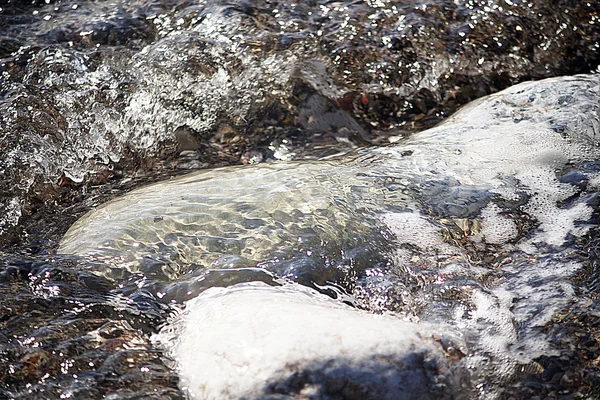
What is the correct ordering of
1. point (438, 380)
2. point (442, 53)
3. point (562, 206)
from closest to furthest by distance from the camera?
point (438, 380), point (562, 206), point (442, 53)

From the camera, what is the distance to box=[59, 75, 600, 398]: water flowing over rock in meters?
2.38

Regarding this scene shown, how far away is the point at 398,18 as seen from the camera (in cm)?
427

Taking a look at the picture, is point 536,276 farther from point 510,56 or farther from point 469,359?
point 510,56

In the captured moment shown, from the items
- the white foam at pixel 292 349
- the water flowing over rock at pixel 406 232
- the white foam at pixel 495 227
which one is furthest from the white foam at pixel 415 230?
the white foam at pixel 292 349

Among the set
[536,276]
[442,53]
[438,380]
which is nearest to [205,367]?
[438,380]

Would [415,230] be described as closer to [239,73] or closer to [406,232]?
[406,232]

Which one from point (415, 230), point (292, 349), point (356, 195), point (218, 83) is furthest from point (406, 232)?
point (218, 83)

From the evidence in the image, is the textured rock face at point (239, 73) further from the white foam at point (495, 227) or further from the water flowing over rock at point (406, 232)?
the white foam at point (495, 227)

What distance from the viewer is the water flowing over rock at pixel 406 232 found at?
7.82 feet

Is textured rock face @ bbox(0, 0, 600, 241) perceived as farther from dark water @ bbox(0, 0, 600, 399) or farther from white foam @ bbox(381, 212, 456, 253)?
white foam @ bbox(381, 212, 456, 253)

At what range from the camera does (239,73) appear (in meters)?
3.91

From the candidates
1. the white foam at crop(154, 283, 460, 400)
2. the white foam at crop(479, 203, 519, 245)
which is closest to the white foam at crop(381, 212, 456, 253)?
the white foam at crop(479, 203, 519, 245)

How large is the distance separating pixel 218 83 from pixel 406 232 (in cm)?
172

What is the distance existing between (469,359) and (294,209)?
98 centimetres
